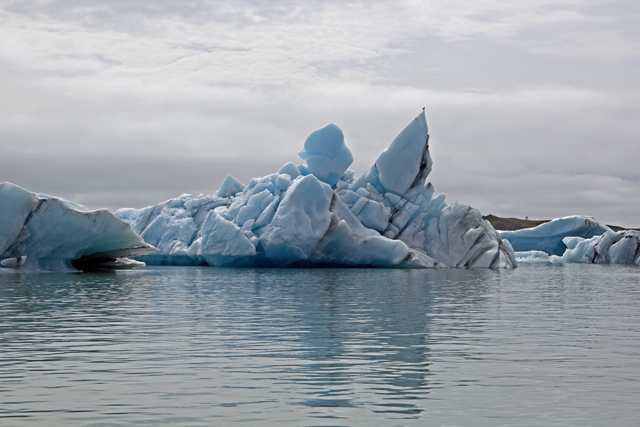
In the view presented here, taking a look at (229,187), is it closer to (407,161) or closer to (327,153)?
(327,153)

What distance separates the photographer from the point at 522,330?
30.0 feet

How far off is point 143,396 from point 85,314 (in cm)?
611

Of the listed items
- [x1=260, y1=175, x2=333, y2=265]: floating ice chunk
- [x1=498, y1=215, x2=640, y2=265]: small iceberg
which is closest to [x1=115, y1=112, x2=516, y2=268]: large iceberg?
[x1=260, y1=175, x2=333, y2=265]: floating ice chunk

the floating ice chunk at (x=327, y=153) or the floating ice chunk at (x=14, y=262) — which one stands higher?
the floating ice chunk at (x=327, y=153)

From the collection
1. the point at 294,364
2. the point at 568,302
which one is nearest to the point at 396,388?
the point at 294,364

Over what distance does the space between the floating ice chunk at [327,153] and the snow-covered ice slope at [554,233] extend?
23.7 meters

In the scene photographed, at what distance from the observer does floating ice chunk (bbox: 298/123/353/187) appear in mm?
31516

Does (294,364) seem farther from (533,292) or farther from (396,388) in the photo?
(533,292)

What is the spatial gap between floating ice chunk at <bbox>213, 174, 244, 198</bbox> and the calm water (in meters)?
25.7

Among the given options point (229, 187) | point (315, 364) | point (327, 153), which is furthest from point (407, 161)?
point (315, 364)

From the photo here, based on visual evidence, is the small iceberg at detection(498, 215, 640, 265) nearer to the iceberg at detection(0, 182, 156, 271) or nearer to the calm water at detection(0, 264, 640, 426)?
the iceberg at detection(0, 182, 156, 271)

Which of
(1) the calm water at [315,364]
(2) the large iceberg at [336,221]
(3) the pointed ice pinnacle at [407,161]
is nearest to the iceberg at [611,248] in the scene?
(2) the large iceberg at [336,221]

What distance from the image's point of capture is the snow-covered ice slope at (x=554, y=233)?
49.0 m

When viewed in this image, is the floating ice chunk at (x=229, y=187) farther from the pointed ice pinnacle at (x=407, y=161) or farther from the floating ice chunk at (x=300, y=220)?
the floating ice chunk at (x=300, y=220)
